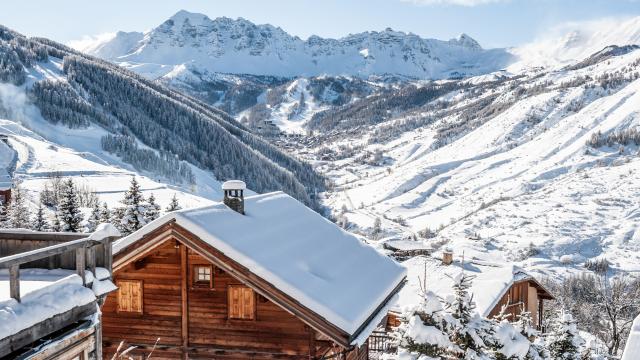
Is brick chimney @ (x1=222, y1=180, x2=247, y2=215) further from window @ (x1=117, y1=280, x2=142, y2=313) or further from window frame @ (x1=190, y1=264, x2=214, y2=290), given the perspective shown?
window @ (x1=117, y1=280, x2=142, y2=313)

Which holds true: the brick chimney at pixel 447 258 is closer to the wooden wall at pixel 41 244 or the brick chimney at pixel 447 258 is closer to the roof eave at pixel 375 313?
the roof eave at pixel 375 313

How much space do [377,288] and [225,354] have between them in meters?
4.50

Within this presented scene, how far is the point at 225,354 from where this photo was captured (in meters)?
15.0

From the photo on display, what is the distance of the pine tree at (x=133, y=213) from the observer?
3656 cm

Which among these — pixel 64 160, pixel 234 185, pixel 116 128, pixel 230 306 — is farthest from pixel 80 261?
pixel 116 128

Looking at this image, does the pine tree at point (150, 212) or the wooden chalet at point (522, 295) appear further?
the pine tree at point (150, 212)

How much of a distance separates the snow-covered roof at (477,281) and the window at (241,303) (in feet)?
38.7

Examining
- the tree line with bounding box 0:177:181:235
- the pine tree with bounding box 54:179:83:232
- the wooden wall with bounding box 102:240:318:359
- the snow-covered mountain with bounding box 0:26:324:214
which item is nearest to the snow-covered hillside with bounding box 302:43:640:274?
the snow-covered mountain with bounding box 0:26:324:214

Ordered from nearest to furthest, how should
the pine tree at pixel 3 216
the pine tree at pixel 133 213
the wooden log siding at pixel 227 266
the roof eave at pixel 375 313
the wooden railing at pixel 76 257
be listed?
the wooden railing at pixel 76 257
the wooden log siding at pixel 227 266
the roof eave at pixel 375 313
the pine tree at pixel 133 213
the pine tree at pixel 3 216

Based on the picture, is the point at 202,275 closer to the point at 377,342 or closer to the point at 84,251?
the point at 84,251

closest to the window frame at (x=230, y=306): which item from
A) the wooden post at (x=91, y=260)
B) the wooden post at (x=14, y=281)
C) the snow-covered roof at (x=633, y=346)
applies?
the wooden post at (x=91, y=260)

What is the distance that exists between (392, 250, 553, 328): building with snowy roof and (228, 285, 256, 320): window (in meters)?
11.5

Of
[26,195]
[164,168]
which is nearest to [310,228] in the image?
[26,195]

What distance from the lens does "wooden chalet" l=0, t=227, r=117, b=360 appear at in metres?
7.01
